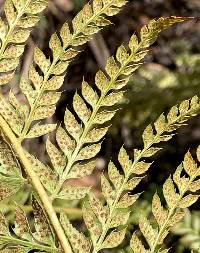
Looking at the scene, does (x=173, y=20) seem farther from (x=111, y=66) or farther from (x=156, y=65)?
(x=156, y=65)

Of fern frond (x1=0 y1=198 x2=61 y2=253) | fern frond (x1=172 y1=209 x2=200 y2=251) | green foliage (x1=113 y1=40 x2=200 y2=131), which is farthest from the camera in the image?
green foliage (x1=113 y1=40 x2=200 y2=131)

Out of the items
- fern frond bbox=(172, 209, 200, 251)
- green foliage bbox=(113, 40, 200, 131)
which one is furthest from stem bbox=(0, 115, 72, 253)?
green foliage bbox=(113, 40, 200, 131)

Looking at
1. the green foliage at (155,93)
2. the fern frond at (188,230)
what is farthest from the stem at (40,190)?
the green foliage at (155,93)

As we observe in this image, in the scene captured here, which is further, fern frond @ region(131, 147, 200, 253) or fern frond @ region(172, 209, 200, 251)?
fern frond @ region(172, 209, 200, 251)

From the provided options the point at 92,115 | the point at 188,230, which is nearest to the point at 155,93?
the point at 188,230

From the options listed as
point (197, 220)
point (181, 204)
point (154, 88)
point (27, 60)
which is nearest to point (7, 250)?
point (181, 204)

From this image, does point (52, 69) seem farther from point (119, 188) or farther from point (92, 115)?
point (119, 188)

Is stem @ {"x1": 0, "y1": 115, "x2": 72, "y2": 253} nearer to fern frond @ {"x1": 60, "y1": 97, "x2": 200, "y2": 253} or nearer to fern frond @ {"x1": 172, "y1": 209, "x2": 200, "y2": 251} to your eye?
fern frond @ {"x1": 60, "y1": 97, "x2": 200, "y2": 253}

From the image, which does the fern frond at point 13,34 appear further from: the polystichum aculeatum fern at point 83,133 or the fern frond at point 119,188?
the fern frond at point 119,188
